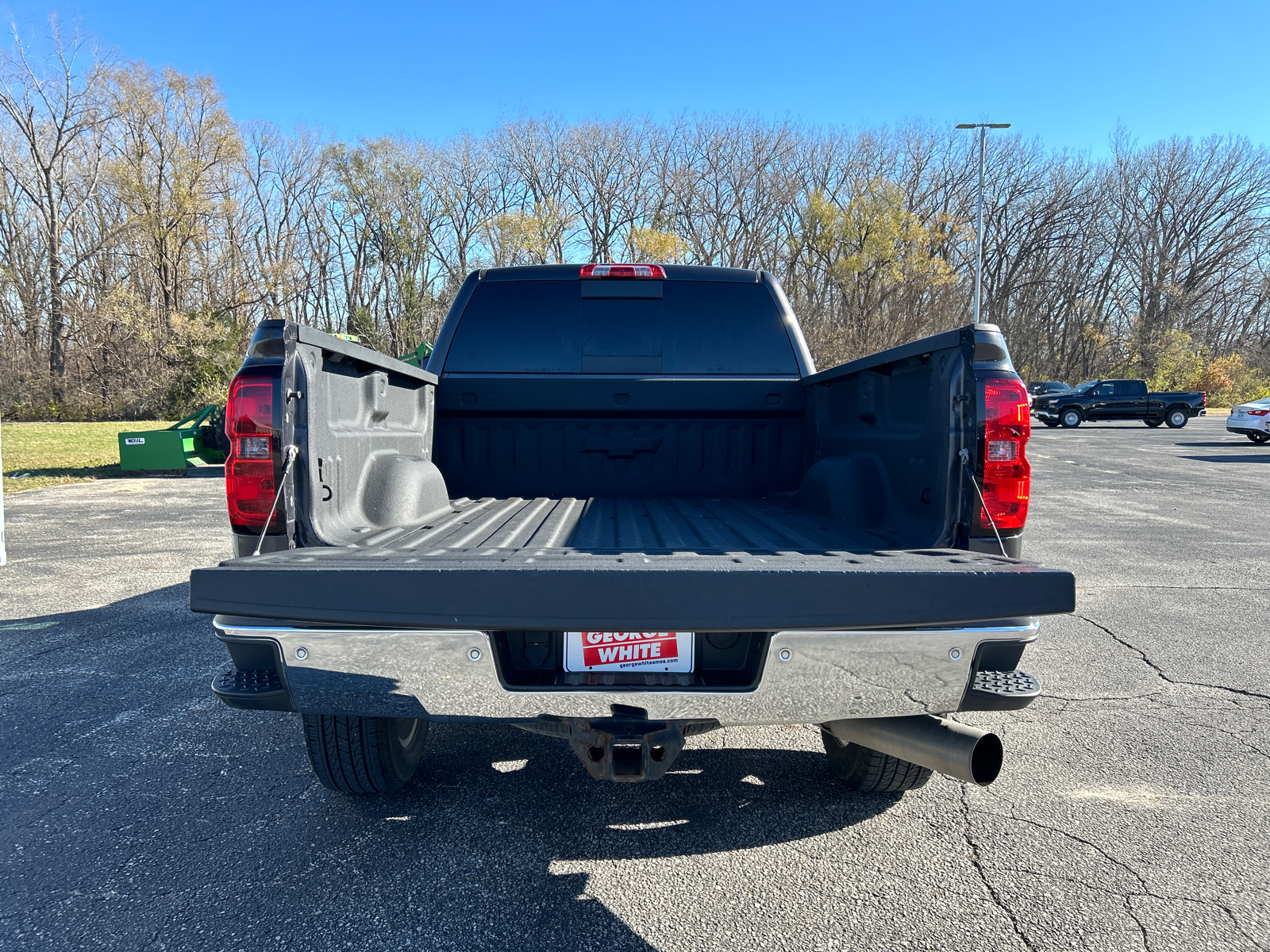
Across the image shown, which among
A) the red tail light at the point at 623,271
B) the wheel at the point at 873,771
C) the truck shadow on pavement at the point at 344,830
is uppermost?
the red tail light at the point at 623,271

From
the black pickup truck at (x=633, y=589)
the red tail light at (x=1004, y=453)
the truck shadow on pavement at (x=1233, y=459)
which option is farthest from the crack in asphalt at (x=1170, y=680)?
the truck shadow on pavement at (x=1233, y=459)

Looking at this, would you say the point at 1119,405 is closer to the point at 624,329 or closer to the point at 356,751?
the point at 624,329

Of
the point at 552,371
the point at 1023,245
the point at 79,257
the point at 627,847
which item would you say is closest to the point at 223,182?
the point at 79,257

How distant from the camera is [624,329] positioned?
4020 millimetres

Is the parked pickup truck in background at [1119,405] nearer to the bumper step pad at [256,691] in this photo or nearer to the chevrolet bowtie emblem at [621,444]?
the chevrolet bowtie emblem at [621,444]

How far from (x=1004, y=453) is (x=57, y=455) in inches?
790

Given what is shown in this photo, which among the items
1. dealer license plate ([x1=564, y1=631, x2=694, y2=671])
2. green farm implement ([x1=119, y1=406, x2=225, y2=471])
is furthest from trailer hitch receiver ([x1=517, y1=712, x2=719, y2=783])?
green farm implement ([x1=119, y1=406, x2=225, y2=471])

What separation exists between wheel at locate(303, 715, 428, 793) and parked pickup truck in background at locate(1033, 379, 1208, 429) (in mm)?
33516

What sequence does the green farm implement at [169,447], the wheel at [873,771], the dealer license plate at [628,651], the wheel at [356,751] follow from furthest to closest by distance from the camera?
the green farm implement at [169,447], the wheel at [873,771], the wheel at [356,751], the dealer license plate at [628,651]

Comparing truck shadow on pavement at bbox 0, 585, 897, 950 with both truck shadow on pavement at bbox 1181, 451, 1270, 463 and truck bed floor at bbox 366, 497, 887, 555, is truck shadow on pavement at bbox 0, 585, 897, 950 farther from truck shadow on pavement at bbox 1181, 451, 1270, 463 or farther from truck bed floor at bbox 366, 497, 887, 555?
truck shadow on pavement at bbox 1181, 451, 1270, 463

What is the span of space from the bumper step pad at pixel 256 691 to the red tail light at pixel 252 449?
0.44 m

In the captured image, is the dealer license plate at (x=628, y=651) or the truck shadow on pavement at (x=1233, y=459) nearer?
the dealer license plate at (x=628, y=651)

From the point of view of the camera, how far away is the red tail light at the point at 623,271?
13.0ft

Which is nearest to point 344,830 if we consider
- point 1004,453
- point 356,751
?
point 356,751
